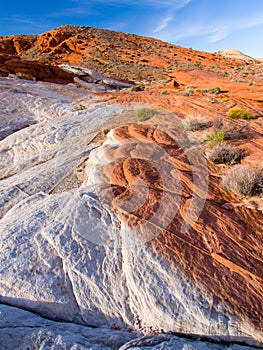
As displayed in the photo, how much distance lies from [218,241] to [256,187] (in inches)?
65.9

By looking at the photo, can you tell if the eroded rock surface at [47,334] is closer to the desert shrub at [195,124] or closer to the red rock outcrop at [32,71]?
the desert shrub at [195,124]

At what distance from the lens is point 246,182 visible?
16.7 ft

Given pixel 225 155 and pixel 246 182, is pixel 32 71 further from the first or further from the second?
pixel 246 182

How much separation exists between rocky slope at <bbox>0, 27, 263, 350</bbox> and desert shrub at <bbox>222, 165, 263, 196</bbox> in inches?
7.7

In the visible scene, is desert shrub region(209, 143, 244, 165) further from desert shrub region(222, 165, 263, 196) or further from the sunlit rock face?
desert shrub region(222, 165, 263, 196)

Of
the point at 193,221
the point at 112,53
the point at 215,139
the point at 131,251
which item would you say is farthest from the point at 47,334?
the point at 112,53

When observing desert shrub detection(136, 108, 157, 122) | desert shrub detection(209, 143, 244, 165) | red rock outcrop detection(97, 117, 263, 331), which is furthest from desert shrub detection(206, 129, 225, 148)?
desert shrub detection(136, 108, 157, 122)

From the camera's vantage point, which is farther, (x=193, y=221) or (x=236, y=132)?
(x=236, y=132)

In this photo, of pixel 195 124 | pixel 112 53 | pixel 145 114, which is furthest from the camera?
pixel 112 53

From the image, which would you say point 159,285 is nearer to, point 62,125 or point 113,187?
point 113,187

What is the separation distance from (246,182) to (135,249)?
2538 millimetres

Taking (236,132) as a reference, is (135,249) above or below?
below

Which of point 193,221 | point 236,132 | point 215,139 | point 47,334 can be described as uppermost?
point 236,132

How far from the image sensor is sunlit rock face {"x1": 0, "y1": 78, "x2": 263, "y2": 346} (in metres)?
3.43
